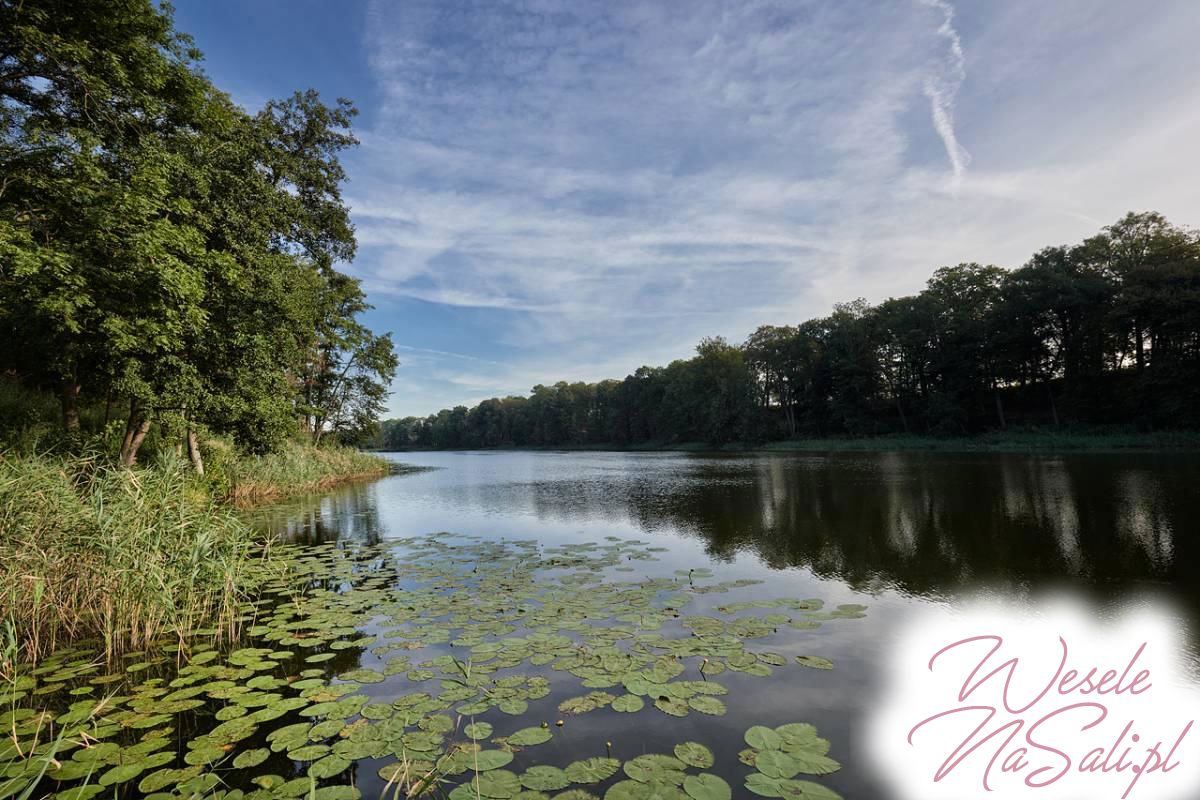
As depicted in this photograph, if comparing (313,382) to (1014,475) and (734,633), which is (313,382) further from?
(1014,475)

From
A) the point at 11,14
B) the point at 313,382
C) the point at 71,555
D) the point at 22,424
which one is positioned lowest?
the point at 71,555

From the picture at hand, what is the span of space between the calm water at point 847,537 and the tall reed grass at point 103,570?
16.1 feet

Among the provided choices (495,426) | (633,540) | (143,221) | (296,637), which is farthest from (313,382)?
(495,426)

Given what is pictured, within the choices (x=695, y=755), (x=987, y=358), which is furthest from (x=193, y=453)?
(x=987, y=358)

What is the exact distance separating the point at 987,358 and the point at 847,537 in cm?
4676

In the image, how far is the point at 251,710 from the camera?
167 inches

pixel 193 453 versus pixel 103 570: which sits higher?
pixel 193 453

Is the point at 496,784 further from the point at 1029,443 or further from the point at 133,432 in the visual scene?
the point at 1029,443

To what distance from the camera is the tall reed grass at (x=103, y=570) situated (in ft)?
17.7

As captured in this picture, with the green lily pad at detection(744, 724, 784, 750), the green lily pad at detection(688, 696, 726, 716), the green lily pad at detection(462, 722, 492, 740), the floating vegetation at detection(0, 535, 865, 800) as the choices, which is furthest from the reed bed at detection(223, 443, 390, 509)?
the green lily pad at detection(744, 724, 784, 750)

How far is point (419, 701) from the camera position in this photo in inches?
169

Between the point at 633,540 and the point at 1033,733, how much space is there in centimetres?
814

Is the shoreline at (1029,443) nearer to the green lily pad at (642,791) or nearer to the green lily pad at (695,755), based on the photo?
the green lily pad at (695,755)

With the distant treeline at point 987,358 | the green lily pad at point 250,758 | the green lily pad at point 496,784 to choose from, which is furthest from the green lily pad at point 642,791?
the distant treeline at point 987,358
